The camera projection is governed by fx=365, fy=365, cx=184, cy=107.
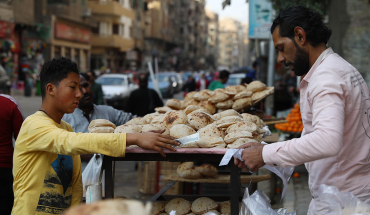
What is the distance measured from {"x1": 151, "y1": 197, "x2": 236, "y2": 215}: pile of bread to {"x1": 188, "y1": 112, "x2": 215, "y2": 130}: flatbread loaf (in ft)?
2.05

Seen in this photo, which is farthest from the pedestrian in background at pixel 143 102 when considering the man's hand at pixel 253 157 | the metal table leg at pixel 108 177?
the man's hand at pixel 253 157

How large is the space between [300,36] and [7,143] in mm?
2540

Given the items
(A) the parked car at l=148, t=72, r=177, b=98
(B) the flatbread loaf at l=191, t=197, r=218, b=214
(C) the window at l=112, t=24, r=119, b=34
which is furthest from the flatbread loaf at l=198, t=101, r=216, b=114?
(C) the window at l=112, t=24, r=119, b=34

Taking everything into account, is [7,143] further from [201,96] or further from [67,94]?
[201,96]

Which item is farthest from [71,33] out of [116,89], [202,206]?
[202,206]

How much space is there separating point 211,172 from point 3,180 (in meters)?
2.11

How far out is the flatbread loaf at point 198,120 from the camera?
109 inches

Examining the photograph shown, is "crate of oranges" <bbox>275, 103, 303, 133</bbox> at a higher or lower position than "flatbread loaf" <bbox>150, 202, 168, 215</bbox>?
higher

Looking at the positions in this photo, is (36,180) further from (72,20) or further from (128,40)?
(128,40)

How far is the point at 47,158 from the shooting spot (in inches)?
85.1

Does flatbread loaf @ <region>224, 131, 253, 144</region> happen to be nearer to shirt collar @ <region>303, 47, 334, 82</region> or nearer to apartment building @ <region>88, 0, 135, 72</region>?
shirt collar @ <region>303, 47, 334, 82</region>

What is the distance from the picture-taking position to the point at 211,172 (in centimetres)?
413

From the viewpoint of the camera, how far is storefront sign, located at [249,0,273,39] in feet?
33.7

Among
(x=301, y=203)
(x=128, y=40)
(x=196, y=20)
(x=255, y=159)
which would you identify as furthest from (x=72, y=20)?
(x=196, y=20)
